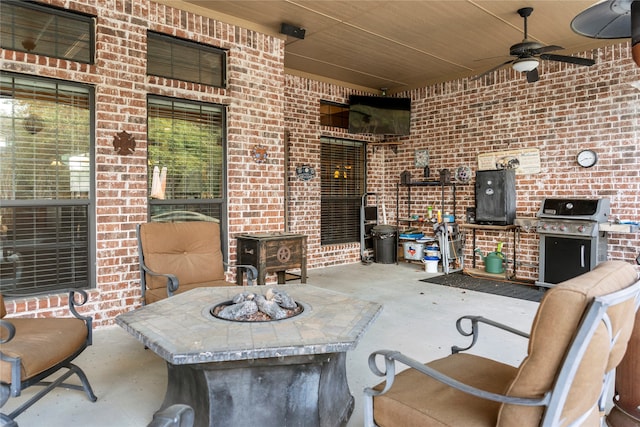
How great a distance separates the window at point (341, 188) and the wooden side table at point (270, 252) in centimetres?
261

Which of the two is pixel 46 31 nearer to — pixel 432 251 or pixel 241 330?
pixel 241 330

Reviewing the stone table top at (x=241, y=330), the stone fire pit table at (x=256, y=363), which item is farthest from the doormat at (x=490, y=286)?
the stone fire pit table at (x=256, y=363)

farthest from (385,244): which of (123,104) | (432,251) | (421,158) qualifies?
(123,104)

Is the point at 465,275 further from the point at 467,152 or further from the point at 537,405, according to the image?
the point at 537,405

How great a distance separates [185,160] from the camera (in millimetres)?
4789

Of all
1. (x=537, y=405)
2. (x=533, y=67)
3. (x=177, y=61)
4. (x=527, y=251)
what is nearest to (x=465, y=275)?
(x=527, y=251)

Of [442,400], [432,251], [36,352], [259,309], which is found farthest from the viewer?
[432,251]

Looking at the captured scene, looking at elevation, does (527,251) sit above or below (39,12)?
below

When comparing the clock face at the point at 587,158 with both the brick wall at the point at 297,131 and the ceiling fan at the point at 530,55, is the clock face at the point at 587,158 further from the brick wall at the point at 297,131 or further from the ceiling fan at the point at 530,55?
the ceiling fan at the point at 530,55

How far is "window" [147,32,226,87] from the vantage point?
178 inches

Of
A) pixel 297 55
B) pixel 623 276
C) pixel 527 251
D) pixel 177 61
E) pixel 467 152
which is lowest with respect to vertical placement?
pixel 527 251

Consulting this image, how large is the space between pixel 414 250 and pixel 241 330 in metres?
5.82

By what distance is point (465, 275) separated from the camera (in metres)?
6.75

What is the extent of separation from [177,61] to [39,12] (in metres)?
1.29
